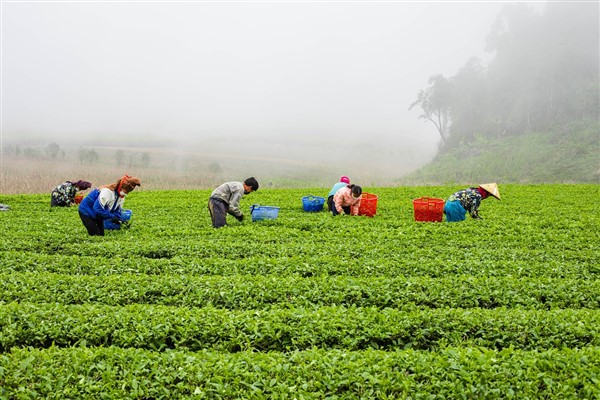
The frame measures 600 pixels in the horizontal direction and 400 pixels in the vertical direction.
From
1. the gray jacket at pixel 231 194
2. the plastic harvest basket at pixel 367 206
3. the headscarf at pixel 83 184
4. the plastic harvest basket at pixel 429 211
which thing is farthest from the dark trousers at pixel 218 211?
the headscarf at pixel 83 184

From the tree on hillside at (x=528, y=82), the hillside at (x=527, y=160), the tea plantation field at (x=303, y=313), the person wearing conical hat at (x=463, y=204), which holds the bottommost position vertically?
the tea plantation field at (x=303, y=313)

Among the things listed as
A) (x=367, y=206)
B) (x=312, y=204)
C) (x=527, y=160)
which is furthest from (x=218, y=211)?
(x=527, y=160)

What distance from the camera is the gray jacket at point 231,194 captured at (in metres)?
11.5

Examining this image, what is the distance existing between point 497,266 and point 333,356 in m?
4.70

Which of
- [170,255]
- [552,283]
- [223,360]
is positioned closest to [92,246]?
[170,255]

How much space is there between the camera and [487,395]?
4.07m

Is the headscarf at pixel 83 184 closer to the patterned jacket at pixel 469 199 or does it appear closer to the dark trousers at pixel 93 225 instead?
the dark trousers at pixel 93 225

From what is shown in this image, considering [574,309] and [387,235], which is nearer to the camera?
[574,309]

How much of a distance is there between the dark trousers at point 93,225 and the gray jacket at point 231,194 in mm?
2844

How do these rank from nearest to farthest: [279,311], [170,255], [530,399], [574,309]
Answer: [530,399], [279,311], [574,309], [170,255]

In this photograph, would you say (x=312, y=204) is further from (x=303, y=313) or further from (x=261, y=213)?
(x=303, y=313)

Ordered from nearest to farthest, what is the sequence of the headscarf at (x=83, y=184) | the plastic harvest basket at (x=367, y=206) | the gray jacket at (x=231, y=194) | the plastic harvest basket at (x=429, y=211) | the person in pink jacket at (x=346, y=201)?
the gray jacket at (x=231, y=194), the plastic harvest basket at (x=429, y=211), the person in pink jacket at (x=346, y=201), the plastic harvest basket at (x=367, y=206), the headscarf at (x=83, y=184)

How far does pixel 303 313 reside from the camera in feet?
18.5

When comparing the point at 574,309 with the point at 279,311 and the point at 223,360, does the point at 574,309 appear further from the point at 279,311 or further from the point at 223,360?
the point at 223,360
